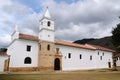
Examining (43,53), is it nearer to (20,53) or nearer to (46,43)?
(46,43)

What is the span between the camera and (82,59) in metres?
38.6

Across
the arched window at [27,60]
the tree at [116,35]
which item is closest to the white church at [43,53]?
the arched window at [27,60]

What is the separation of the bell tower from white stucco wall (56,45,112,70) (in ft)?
10.1

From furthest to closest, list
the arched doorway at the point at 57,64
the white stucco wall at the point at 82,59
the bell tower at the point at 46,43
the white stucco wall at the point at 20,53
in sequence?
the white stucco wall at the point at 82,59
the arched doorway at the point at 57,64
the bell tower at the point at 46,43
the white stucco wall at the point at 20,53

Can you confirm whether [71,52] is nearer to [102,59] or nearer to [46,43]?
[46,43]

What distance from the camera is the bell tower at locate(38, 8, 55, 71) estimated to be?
29.4 metres

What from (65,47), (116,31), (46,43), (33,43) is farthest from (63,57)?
(116,31)

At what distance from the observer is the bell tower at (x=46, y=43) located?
29448 mm

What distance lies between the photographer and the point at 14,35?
1144 inches

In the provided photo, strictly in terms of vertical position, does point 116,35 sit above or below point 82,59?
above

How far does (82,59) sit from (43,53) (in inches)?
537

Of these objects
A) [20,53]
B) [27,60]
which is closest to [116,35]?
[27,60]

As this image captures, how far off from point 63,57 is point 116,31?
13.7m

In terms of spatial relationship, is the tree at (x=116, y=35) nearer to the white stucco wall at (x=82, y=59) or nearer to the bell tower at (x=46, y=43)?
the white stucco wall at (x=82, y=59)
